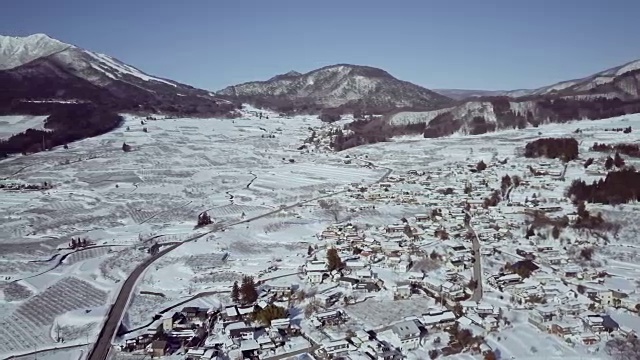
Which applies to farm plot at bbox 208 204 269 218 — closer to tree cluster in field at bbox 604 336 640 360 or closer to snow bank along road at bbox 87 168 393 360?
snow bank along road at bbox 87 168 393 360

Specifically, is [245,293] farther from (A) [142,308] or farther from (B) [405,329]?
(B) [405,329]

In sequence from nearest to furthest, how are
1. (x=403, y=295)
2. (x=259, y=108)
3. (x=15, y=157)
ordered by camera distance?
1. (x=403, y=295)
2. (x=15, y=157)
3. (x=259, y=108)

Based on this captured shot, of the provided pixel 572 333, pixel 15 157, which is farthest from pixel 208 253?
pixel 15 157

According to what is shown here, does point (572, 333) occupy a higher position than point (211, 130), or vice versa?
point (211, 130)

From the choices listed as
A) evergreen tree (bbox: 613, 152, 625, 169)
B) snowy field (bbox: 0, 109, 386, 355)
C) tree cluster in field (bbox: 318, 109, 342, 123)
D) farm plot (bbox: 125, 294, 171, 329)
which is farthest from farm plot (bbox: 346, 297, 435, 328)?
tree cluster in field (bbox: 318, 109, 342, 123)

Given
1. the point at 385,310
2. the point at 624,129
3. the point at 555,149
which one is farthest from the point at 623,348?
the point at 624,129

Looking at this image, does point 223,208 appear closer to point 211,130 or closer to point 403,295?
point 403,295
